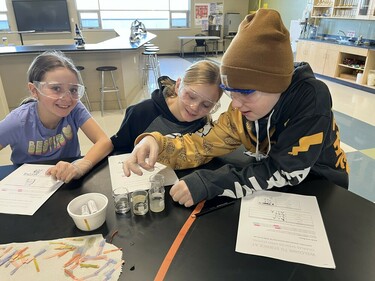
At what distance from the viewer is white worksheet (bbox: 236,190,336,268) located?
0.75 metres

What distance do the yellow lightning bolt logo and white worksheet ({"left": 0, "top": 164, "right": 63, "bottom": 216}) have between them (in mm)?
864

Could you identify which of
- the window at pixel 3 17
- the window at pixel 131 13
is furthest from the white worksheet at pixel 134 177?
the window at pixel 3 17

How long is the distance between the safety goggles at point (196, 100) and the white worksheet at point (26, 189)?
2.18 feet

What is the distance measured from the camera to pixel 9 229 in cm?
83

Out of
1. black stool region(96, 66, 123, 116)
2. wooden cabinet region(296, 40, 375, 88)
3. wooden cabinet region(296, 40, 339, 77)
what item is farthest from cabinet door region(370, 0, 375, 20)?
black stool region(96, 66, 123, 116)

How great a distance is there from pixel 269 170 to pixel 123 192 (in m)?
0.51

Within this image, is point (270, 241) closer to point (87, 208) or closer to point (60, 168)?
point (87, 208)

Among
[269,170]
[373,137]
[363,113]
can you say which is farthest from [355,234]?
[363,113]

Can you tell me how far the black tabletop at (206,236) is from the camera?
0.69 meters

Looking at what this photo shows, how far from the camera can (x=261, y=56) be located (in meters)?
0.87

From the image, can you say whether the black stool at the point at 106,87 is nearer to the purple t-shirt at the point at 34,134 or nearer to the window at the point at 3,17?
the purple t-shirt at the point at 34,134

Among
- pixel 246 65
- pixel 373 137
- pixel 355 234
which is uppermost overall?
pixel 246 65

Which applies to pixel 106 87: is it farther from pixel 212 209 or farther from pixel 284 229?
pixel 284 229

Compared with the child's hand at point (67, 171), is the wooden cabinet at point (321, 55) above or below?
below
